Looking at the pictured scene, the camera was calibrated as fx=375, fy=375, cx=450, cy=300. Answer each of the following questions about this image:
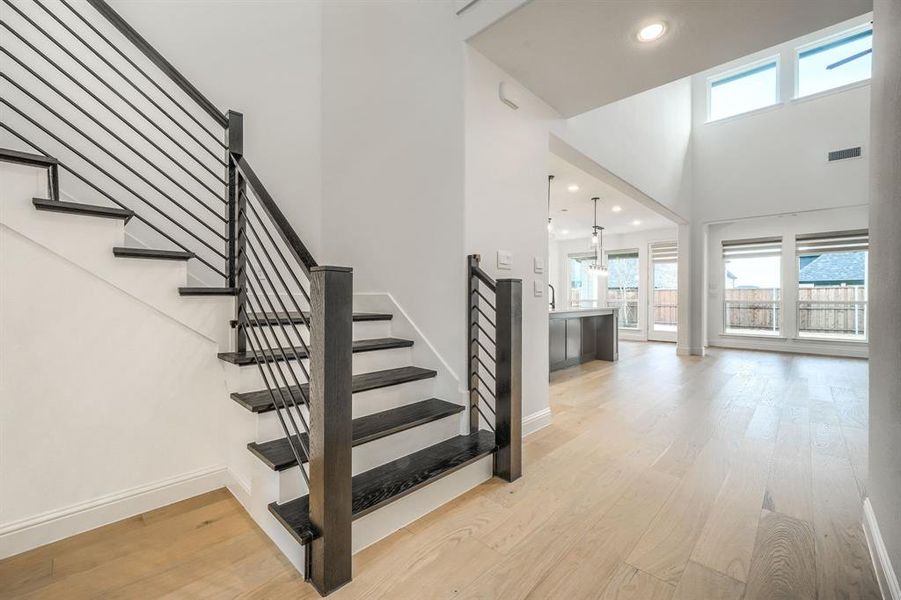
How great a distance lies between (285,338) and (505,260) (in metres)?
1.40

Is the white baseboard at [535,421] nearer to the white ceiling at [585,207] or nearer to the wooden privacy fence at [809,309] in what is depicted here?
the white ceiling at [585,207]

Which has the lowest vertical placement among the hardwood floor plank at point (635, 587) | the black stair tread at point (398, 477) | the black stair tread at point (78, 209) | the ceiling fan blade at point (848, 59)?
the hardwood floor plank at point (635, 587)

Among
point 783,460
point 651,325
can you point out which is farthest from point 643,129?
point 651,325

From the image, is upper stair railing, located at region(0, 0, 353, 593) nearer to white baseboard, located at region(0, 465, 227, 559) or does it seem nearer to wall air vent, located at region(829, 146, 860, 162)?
white baseboard, located at region(0, 465, 227, 559)

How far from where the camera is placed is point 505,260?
8.10 feet

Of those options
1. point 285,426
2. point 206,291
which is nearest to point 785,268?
point 285,426

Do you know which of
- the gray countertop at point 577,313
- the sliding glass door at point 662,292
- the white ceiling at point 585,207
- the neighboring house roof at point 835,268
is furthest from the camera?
the sliding glass door at point 662,292

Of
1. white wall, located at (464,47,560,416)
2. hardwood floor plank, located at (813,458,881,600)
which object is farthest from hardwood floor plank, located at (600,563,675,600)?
white wall, located at (464,47,560,416)

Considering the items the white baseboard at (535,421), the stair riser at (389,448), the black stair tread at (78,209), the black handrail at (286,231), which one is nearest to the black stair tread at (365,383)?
the stair riser at (389,448)

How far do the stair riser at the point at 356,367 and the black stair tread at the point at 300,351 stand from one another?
3 centimetres

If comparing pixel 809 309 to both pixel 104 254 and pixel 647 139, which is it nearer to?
pixel 647 139

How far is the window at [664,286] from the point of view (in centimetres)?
843

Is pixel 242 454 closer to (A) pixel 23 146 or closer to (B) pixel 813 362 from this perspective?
(A) pixel 23 146

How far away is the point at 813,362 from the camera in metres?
5.79
